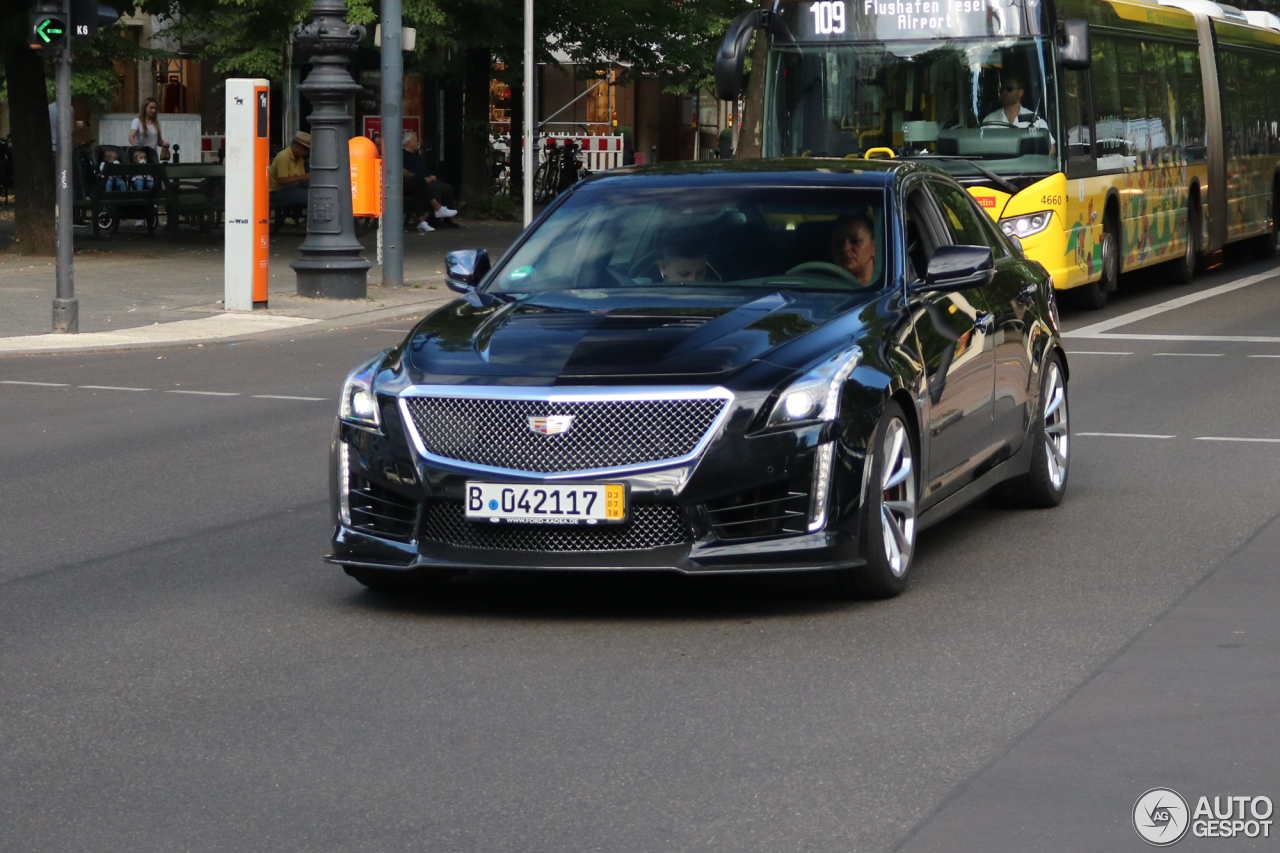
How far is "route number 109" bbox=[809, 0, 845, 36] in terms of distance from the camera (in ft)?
62.8

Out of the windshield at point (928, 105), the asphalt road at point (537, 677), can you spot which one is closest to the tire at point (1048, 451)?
the asphalt road at point (537, 677)

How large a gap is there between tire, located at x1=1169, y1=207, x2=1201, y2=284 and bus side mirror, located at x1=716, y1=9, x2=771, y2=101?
8.47 meters

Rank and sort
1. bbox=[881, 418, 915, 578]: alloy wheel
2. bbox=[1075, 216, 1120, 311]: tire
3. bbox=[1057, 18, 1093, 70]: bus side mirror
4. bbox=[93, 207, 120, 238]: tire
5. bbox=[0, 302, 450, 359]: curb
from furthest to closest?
bbox=[93, 207, 120, 238]: tire
bbox=[1075, 216, 1120, 311]: tire
bbox=[1057, 18, 1093, 70]: bus side mirror
bbox=[0, 302, 450, 359]: curb
bbox=[881, 418, 915, 578]: alloy wheel

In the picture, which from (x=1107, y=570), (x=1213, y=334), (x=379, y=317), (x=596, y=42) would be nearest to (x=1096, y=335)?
(x=1213, y=334)

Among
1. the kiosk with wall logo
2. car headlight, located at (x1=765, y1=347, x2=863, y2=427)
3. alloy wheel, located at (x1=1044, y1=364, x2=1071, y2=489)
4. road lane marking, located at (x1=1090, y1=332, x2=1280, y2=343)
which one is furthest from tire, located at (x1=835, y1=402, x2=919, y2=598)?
the kiosk with wall logo

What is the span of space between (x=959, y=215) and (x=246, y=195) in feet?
41.2

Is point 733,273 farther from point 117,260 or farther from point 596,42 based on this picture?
point 596,42

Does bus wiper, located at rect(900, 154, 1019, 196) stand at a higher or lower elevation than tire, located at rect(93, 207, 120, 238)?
lower

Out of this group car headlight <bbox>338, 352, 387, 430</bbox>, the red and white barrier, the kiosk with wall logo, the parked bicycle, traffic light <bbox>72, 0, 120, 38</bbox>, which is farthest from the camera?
the red and white barrier

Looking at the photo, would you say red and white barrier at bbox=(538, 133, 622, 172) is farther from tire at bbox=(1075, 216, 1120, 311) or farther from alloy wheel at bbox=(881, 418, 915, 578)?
alloy wheel at bbox=(881, 418, 915, 578)

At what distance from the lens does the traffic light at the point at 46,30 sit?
1745 cm

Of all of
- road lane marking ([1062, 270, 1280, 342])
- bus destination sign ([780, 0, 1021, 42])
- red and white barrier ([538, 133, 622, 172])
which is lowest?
road lane marking ([1062, 270, 1280, 342])

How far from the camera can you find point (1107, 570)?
26.0 feet

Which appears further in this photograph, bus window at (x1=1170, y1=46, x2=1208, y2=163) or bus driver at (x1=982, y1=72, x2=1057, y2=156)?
bus window at (x1=1170, y1=46, x2=1208, y2=163)
